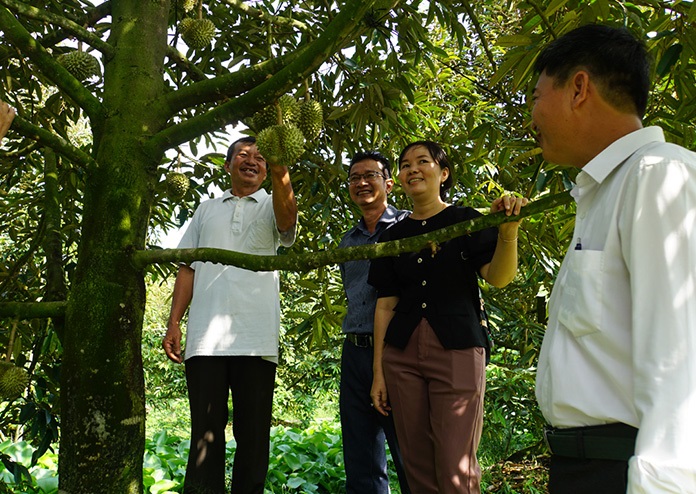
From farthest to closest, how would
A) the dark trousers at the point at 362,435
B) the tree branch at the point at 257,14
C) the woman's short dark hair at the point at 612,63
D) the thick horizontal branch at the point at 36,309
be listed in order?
1. the dark trousers at the point at 362,435
2. the tree branch at the point at 257,14
3. the thick horizontal branch at the point at 36,309
4. the woman's short dark hair at the point at 612,63

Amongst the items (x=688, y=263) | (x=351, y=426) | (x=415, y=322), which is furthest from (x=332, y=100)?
(x=688, y=263)

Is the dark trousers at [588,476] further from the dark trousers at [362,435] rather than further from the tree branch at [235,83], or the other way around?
the dark trousers at [362,435]

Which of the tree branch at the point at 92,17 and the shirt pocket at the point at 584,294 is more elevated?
the tree branch at the point at 92,17

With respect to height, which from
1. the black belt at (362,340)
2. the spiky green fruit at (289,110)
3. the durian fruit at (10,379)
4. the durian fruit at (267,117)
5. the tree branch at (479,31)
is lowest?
the durian fruit at (10,379)

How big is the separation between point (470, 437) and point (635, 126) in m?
1.27

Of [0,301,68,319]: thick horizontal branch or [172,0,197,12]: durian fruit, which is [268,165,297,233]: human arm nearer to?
[0,301,68,319]: thick horizontal branch

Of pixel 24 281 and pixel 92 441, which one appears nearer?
pixel 92 441

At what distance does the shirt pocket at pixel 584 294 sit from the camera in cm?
100

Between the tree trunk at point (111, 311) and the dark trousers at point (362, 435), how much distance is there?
46.6 inches

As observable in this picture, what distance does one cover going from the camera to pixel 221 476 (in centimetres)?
238

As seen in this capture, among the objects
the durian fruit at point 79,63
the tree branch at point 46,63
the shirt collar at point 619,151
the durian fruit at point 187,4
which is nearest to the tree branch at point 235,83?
the tree branch at point 46,63

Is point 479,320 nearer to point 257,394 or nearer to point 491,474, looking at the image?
point 257,394

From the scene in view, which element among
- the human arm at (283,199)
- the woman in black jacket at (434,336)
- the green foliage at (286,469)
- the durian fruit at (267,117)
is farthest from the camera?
the green foliage at (286,469)

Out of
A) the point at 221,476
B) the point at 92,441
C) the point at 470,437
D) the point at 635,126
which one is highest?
the point at 635,126
